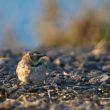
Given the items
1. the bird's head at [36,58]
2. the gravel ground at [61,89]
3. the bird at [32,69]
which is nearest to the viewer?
the gravel ground at [61,89]

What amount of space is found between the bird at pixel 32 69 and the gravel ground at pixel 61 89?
0.25 ft

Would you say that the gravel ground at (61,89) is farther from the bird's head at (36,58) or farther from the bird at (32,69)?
the bird's head at (36,58)

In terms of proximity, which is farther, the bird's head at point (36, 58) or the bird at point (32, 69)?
the bird's head at point (36, 58)

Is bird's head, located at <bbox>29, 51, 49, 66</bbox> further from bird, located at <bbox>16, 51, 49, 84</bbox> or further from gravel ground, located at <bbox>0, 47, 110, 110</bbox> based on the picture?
gravel ground, located at <bbox>0, 47, 110, 110</bbox>

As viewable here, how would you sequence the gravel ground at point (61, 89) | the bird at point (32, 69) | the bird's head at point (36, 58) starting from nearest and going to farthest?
1. the gravel ground at point (61, 89)
2. the bird at point (32, 69)
3. the bird's head at point (36, 58)

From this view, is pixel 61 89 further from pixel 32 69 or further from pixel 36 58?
pixel 36 58

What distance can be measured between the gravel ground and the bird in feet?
0.25

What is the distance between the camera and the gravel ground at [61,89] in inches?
216

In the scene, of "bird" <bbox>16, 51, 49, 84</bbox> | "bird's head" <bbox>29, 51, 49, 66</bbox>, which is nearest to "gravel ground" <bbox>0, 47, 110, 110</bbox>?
"bird" <bbox>16, 51, 49, 84</bbox>

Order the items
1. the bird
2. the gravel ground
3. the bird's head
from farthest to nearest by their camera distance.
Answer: the bird's head < the bird < the gravel ground

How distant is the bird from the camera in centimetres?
643

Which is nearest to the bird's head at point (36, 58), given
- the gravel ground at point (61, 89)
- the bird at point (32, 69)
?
the bird at point (32, 69)

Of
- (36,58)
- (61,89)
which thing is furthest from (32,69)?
(61,89)

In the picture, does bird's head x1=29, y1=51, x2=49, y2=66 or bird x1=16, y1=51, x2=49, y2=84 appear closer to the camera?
bird x1=16, y1=51, x2=49, y2=84
